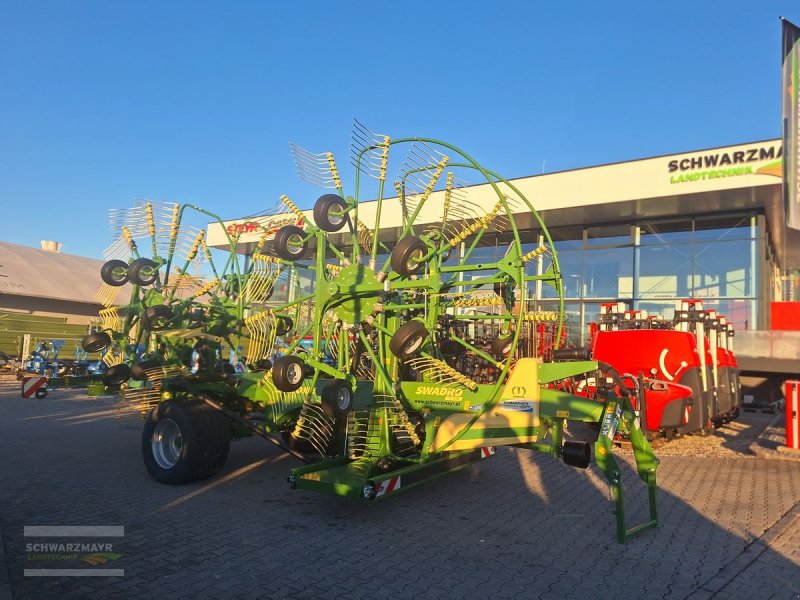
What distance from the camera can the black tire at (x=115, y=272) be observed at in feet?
25.8

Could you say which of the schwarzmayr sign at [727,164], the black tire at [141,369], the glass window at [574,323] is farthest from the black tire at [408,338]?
the glass window at [574,323]

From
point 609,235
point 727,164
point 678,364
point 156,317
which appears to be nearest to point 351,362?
point 156,317

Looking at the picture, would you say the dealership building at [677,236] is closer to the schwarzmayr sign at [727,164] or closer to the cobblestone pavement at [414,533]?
the schwarzmayr sign at [727,164]

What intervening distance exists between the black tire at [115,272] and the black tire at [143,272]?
27 centimetres

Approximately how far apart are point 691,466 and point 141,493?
7.56m

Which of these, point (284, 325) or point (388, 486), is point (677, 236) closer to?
point (284, 325)

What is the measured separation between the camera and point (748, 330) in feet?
52.6

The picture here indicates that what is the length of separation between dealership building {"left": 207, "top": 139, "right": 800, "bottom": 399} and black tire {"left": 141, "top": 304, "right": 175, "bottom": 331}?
25.6ft

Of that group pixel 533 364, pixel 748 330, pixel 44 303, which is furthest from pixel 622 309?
pixel 44 303

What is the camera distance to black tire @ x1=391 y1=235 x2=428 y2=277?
210 inches

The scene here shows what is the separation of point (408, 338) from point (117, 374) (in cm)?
458

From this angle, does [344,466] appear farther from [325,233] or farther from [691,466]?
[691,466]

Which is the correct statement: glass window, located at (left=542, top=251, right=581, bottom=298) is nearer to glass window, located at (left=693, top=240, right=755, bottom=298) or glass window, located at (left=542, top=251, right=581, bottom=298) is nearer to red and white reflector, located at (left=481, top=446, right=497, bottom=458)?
glass window, located at (left=693, top=240, right=755, bottom=298)

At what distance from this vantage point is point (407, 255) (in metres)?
5.36
